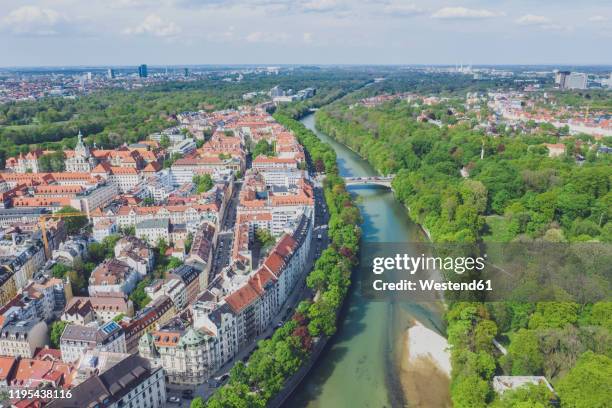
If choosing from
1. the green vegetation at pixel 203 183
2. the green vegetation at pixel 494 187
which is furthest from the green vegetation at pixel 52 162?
the green vegetation at pixel 494 187

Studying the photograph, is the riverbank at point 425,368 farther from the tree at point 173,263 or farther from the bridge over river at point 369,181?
the bridge over river at point 369,181

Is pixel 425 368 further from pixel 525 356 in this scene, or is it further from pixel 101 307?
pixel 101 307

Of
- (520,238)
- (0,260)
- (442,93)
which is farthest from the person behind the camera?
(442,93)

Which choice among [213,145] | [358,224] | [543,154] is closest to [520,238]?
[358,224]

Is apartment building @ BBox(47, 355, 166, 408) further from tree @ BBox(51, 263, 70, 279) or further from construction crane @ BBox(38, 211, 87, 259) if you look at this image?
construction crane @ BBox(38, 211, 87, 259)

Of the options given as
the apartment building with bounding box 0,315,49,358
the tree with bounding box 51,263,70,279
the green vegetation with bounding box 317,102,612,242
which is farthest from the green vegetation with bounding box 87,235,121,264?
the green vegetation with bounding box 317,102,612,242

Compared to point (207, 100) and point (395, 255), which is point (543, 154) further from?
point (207, 100)
